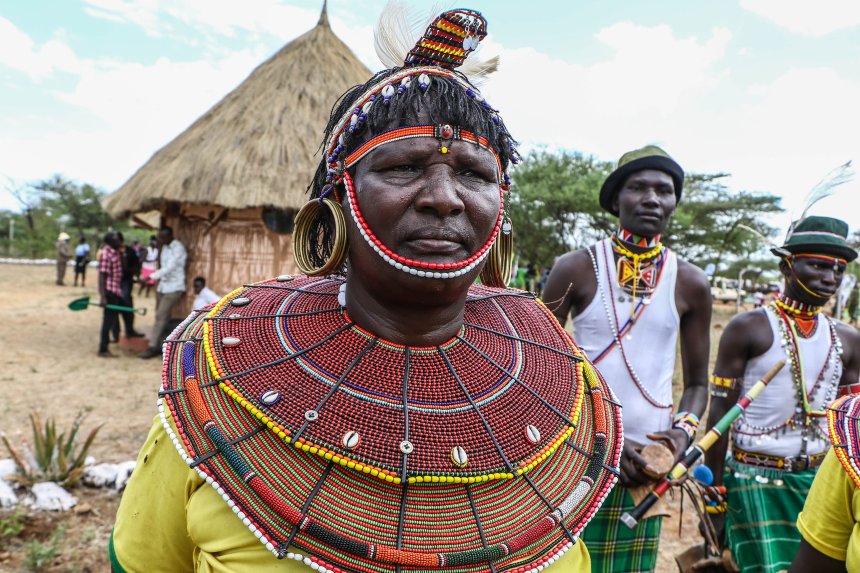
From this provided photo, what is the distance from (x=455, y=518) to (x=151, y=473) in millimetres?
653

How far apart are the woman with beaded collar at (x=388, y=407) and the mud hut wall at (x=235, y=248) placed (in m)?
8.21

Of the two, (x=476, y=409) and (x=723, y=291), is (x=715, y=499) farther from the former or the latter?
(x=723, y=291)

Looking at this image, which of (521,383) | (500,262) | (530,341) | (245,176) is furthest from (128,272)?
(521,383)

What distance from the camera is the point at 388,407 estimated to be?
1.23 m

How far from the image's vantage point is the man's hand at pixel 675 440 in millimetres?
2230

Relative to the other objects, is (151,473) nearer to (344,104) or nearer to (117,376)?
(344,104)

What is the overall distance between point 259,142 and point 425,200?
884 cm

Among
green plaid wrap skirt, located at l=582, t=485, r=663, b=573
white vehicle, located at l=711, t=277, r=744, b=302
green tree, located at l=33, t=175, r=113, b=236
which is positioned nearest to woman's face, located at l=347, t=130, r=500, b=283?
green plaid wrap skirt, located at l=582, t=485, r=663, b=573

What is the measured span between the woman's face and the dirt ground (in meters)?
3.48

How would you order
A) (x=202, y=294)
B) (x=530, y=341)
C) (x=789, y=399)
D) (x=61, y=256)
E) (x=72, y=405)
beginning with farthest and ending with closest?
(x=61, y=256), (x=202, y=294), (x=72, y=405), (x=789, y=399), (x=530, y=341)

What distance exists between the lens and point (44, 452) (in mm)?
4387

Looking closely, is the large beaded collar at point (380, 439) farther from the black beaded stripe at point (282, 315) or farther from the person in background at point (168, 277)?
the person in background at point (168, 277)

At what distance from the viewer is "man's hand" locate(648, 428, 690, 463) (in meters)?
2.23

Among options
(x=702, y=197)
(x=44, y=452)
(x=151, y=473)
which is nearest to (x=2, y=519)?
(x=44, y=452)
